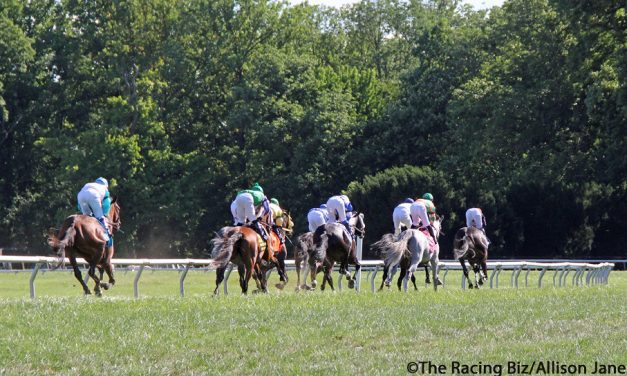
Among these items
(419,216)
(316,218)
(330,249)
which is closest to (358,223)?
(316,218)

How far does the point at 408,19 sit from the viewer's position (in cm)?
9719

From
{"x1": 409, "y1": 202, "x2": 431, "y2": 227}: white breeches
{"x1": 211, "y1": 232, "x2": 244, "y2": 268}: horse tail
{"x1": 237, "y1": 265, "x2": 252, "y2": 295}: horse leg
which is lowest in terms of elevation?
{"x1": 237, "y1": 265, "x2": 252, "y2": 295}: horse leg

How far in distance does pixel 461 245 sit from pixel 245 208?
8.83 metres

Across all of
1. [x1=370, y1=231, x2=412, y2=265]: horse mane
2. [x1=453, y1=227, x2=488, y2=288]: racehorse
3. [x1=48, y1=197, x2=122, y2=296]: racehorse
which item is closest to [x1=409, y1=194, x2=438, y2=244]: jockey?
[x1=370, y1=231, x2=412, y2=265]: horse mane

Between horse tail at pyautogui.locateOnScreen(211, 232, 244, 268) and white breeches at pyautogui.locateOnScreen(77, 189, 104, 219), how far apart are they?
2.27 metres

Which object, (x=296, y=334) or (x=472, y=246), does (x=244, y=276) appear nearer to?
(x=296, y=334)

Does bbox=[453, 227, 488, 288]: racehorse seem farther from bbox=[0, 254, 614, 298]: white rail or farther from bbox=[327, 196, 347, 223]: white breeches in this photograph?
bbox=[327, 196, 347, 223]: white breeches

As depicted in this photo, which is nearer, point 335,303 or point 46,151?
point 335,303

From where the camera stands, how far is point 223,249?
77.0ft

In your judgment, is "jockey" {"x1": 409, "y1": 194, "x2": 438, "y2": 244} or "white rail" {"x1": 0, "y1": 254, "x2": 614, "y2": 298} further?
"jockey" {"x1": 409, "y1": 194, "x2": 438, "y2": 244}

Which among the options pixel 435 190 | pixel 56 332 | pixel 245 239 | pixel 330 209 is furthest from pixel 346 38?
pixel 56 332

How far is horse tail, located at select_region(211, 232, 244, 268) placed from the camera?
23312mm

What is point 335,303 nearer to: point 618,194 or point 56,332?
point 56,332

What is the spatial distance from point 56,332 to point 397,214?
13.5 m
